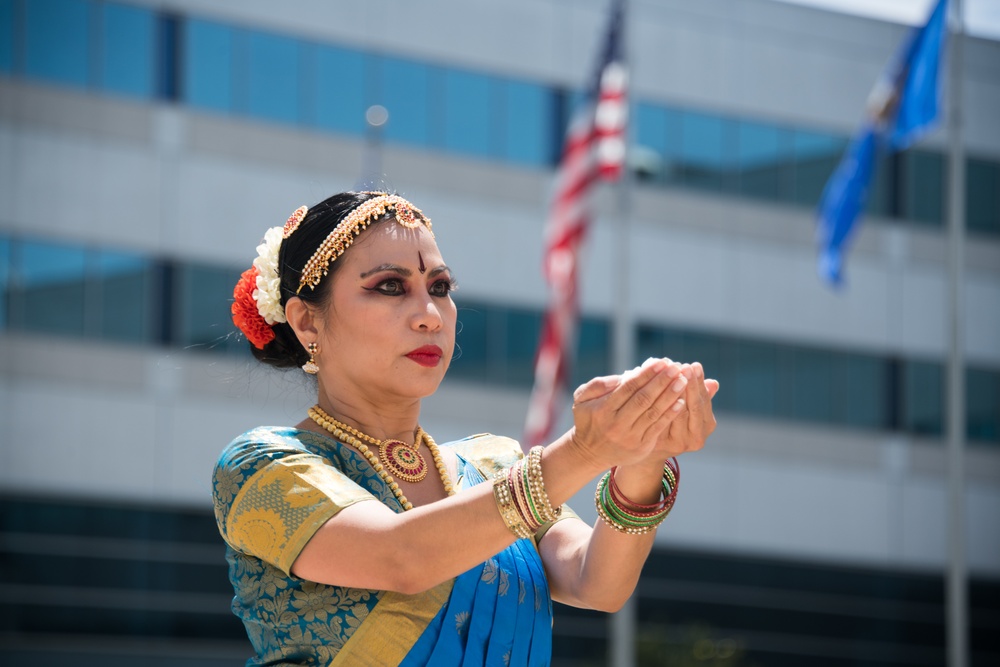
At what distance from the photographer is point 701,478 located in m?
25.6

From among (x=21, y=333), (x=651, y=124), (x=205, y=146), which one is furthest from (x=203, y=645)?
(x=651, y=124)

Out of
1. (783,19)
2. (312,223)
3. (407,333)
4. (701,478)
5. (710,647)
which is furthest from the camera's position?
(783,19)

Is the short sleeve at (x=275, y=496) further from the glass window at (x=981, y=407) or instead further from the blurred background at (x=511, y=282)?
the glass window at (x=981, y=407)

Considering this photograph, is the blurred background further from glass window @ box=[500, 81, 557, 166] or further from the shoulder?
the shoulder

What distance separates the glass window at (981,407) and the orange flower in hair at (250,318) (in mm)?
26538

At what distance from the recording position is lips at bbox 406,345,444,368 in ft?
9.32

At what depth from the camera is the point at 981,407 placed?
28.2 meters

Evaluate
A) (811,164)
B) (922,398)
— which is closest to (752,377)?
(922,398)

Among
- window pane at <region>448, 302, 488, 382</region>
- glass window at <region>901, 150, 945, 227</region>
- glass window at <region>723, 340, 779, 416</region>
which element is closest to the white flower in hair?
window pane at <region>448, 302, 488, 382</region>

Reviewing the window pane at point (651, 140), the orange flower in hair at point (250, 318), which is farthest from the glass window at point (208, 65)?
the orange flower in hair at point (250, 318)

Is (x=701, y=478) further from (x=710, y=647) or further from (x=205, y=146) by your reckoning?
(x=205, y=146)

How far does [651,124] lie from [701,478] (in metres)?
6.12

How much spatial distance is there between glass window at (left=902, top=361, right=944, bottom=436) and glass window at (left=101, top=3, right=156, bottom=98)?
572 inches

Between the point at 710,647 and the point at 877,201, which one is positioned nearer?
the point at 710,647
